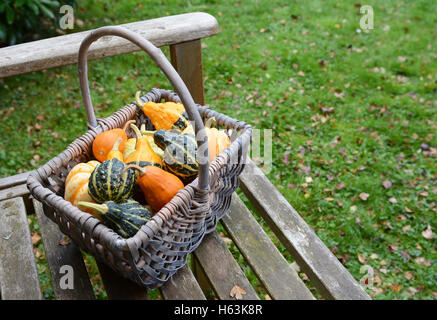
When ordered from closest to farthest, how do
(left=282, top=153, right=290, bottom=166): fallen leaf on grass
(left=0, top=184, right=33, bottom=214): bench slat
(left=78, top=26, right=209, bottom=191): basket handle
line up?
(left=78, top=26, right=209, bottom=191): basket handle < (left=0, top=184, right=33, bottom=214): bench slat < (left=282, top=153, right=290, bottom=166): fallen leaf on grass

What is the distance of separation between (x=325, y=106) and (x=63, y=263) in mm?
2710

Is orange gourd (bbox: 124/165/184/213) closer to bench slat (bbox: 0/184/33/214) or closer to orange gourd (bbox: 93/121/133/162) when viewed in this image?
orange gourd (bbox: 93/121/133/162)

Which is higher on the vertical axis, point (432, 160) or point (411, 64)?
point (411, 64)

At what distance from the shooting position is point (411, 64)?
3.91m

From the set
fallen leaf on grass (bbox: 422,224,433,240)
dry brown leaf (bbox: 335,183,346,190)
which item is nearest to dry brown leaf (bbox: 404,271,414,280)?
fallen leaf on grass (bbox: 422,224,433,240)

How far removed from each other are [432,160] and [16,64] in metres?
2.91

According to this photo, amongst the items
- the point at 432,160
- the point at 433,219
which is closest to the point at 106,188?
the point at 433,219

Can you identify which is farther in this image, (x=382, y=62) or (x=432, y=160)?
(x=382, y=62)

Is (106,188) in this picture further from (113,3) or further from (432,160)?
(113,3)

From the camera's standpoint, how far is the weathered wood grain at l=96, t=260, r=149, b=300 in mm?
1380

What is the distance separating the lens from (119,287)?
1.41 metres

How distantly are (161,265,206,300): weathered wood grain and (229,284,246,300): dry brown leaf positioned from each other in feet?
0.35

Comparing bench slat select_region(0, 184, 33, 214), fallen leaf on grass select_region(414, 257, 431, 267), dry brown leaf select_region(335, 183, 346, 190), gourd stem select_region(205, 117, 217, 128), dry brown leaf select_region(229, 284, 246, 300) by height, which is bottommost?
fallen leaf on grass select_region(414, 257, 431, 267)

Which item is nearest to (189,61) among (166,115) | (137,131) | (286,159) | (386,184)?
(166,115)
